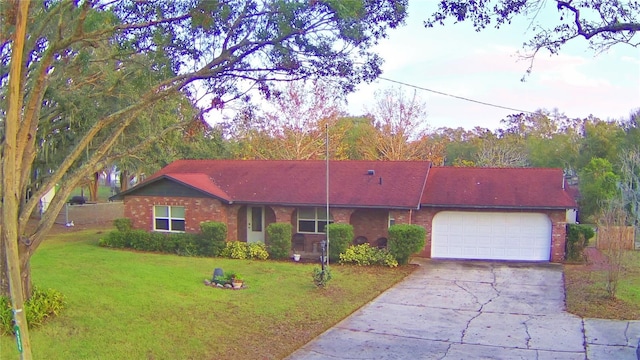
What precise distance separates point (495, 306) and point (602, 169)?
71.6ft

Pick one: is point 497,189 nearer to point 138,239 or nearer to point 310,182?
point 310,182

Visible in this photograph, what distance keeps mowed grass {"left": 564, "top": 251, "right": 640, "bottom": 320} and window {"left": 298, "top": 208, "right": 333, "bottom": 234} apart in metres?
8.91

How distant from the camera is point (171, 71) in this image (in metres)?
10.2

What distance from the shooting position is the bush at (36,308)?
336 inches

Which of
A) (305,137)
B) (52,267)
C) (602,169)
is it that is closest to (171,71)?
(52,267)

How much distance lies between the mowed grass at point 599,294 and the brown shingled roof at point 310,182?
5.68 metres

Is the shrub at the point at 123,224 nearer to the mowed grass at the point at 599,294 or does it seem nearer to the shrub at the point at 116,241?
the shrub at the point at 116,241

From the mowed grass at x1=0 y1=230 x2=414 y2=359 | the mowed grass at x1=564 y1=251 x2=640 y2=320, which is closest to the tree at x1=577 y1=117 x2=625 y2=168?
the mowed grass at x1=564 y1=251 x2=640 y2=320

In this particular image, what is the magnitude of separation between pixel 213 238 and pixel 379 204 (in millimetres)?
6238

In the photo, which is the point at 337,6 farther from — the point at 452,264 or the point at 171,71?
the point at 452,264

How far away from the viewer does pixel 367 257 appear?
1784cm

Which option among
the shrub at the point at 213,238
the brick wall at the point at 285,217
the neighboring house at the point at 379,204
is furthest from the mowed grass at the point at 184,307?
the neighboring house at the point at 379,204

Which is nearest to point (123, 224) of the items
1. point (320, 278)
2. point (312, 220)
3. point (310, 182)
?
point (312, 220)

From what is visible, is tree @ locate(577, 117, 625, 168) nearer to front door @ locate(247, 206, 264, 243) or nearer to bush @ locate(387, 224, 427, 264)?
bush @ locate(387, 224, 427, 264)
